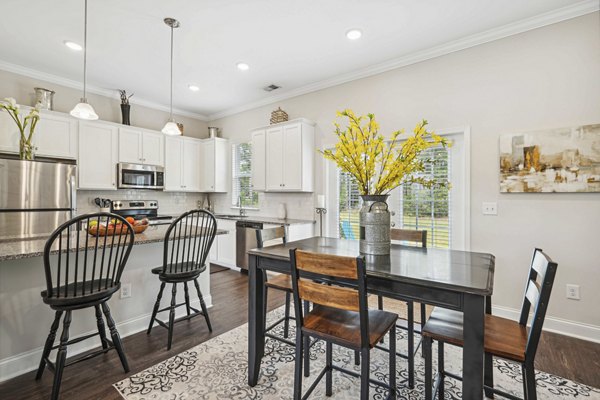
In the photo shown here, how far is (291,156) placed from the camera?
438 centimetres

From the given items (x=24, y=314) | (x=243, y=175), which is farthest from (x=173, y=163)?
(x=24, y=314)

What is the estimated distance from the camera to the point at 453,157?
128 inches

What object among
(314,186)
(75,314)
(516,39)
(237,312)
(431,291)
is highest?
(516,39)

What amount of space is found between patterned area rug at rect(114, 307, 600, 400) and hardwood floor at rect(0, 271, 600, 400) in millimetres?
115

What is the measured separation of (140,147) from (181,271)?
330 centimetres

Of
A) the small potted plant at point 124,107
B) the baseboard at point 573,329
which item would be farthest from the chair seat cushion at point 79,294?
the baseboard at point 573,329

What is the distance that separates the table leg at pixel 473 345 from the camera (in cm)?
122

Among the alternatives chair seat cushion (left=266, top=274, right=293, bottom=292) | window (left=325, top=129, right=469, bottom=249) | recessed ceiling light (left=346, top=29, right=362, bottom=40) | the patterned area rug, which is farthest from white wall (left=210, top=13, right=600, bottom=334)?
chair seat cushion (left=266, top=274, right=293, bottom=292)

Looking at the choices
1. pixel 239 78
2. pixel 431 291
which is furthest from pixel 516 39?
pixel 239 78

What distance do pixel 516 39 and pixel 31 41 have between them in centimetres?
516

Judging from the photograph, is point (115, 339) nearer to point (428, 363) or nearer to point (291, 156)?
point (428, 363)

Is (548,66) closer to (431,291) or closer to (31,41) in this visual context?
(431,291)

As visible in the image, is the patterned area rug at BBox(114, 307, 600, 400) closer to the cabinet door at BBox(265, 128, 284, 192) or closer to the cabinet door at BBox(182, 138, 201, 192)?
the cabinet door at BBox(265, 128, 284, 192)

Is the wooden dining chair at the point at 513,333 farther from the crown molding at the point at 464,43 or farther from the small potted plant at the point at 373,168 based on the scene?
the crown molding at the point at 464,43
